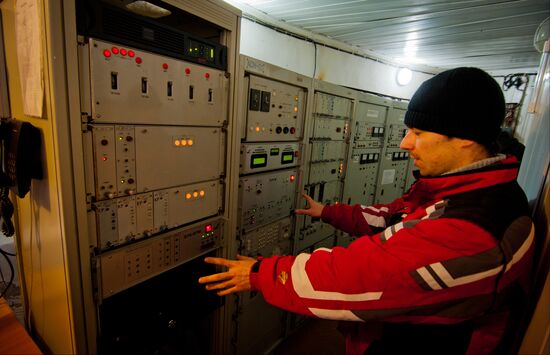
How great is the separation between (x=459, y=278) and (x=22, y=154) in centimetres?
161

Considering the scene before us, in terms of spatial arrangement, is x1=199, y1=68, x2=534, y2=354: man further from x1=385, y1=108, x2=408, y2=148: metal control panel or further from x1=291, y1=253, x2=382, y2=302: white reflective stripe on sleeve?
x1=385, y1=108, x2=408, y2=148: metal control panel

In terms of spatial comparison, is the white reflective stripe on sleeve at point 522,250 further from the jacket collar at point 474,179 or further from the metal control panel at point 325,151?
the metal control panel at point 325,151

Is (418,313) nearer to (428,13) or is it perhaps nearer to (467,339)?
(467,339)

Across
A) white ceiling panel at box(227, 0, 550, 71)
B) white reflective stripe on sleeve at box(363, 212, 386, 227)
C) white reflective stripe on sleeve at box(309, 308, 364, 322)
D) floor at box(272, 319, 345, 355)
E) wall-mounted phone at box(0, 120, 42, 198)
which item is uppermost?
white ceiling panel at box(227, 0, 550, 71)

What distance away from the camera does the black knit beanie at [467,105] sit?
0.95m

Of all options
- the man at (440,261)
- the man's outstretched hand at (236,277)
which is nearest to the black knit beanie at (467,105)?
the man at (440,261)

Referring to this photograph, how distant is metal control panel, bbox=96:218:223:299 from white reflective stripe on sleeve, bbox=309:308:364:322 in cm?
89

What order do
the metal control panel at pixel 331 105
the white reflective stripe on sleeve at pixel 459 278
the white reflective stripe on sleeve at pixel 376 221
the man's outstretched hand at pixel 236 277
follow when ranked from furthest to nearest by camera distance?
the metal control panel at pixel 331 105 < the white reflective stripe on sleeve at pixel 376 221 < the man's outstretched hand at pixel 236 277 < the white reflective stripe on sleeve at pixel 459 278

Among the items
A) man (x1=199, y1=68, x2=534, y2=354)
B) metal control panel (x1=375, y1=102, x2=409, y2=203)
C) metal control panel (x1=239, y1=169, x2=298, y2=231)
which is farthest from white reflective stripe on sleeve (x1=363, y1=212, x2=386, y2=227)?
metal control panel (x1=375, y1=102, x2=409, y2=203)

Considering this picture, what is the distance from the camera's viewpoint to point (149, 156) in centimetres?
129

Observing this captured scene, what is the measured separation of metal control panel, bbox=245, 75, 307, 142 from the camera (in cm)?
179

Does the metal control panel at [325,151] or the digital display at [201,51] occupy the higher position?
the digital display at [201,51]

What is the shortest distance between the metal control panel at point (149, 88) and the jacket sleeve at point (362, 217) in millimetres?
967

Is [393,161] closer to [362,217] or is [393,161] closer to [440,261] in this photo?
[362,217]
